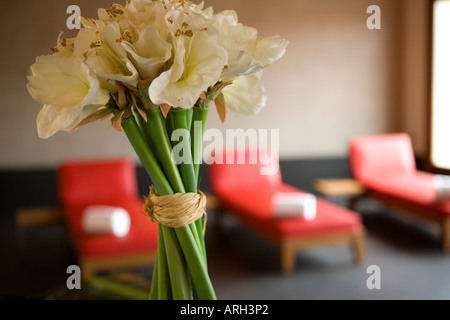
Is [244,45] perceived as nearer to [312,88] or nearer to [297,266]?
[297,266]

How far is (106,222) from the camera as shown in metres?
2.96

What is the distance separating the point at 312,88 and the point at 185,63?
4.83m

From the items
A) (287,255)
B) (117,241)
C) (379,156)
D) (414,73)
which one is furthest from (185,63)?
(414,73)

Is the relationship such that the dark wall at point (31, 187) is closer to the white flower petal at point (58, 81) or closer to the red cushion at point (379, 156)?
the red cushion at point (379, 156)

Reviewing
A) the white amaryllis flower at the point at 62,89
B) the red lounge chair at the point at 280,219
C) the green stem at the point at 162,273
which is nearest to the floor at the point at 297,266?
the red lounge chair at the point at 280,219

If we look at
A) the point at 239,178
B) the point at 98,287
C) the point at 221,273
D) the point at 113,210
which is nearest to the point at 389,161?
the point at 239,178

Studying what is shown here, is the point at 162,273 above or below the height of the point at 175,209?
below

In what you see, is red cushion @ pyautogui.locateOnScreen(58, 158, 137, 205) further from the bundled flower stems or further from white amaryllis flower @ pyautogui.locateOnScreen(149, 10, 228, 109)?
white amaryllis flower @ pyautogui.locateOnScreen(149, 10, 228, 109)

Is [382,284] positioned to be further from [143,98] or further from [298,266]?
[143,98]

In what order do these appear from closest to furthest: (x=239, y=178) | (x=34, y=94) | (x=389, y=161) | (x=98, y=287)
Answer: (x=34, y=94)
(x=98, y=287)
(x=239, y=178)
(x=389, y=161)

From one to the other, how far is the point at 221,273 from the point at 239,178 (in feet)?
3.92

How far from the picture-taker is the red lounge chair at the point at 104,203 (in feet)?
9.50

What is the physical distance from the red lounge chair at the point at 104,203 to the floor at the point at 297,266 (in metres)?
0.32

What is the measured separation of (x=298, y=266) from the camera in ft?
10.9
